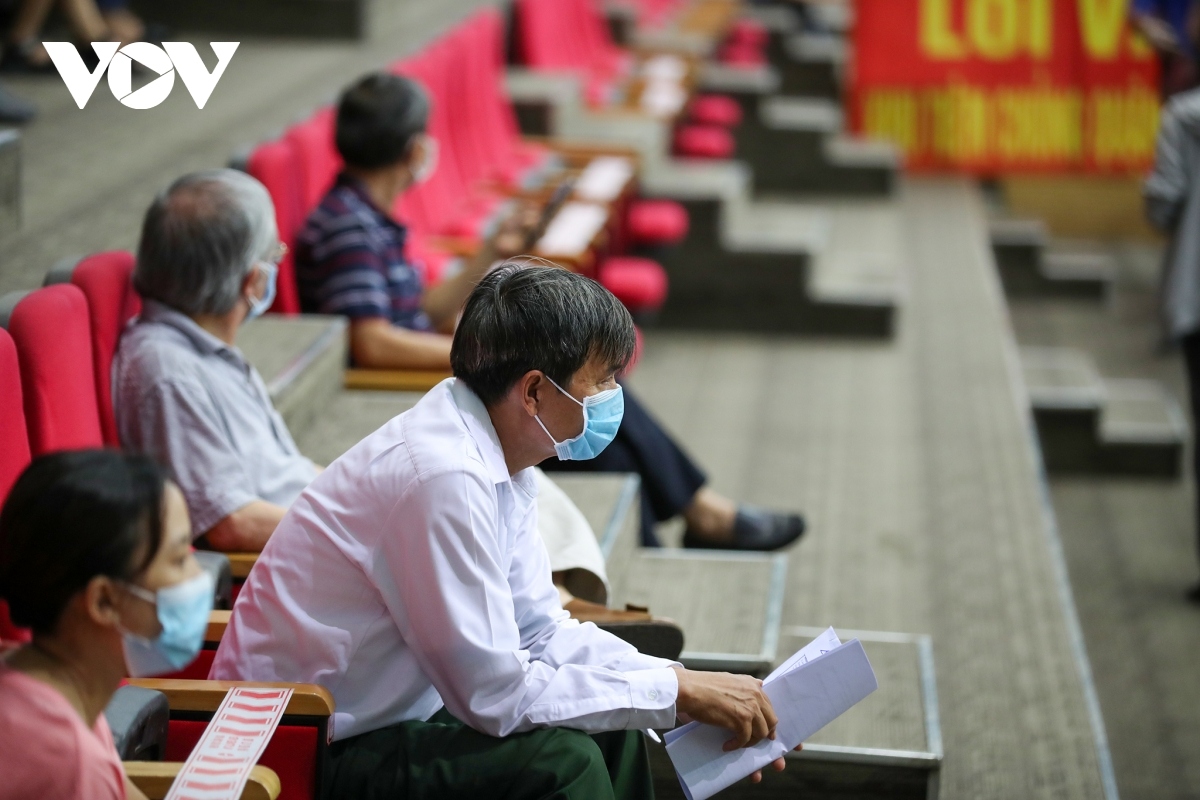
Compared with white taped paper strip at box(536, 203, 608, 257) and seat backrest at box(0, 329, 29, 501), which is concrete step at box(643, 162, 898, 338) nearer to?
white taped paper strip at box(536, 203, 608, 257)

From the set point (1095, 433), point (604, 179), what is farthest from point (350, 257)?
point (1095, 433)

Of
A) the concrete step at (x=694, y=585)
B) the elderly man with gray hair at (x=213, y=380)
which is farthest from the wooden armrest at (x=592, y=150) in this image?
the elderly man with gray hair at (x=213, y=380)

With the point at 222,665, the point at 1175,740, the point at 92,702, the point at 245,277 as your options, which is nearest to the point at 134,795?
the point at 92,702

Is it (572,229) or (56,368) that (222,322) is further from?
(572,229)

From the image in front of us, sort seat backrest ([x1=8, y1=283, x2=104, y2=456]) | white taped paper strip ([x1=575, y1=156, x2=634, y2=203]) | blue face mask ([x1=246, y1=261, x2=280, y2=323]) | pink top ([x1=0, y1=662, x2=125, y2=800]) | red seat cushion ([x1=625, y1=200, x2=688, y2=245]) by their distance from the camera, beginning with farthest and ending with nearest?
red seat cushion ([x1=625, y1=200, x2=688, y2=245]), white taped paper strip ([x1=575, y1=156, x2=634, y2=203]), blue face mask ([x1=246, y1=261, x2=280, y2=323]), seat backrest ([x1=8, y1=283, x2=104, y2=456]), pink top ([x1=0, y1=662, x2=125, y2=800])

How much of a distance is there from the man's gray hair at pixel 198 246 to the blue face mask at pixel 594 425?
608mm

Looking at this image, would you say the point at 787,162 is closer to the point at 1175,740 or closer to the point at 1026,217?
the point at 1026,217

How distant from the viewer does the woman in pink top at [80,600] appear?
1102 mm

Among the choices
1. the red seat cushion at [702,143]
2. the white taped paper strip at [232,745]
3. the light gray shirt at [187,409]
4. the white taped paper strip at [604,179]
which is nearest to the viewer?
the white taped paper strip at [232,745]

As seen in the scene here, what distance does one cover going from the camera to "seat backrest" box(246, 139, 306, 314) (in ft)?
8.50

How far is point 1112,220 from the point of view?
6934 millimetres

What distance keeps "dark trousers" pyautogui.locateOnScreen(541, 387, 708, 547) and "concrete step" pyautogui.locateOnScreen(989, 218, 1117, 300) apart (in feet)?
12.2

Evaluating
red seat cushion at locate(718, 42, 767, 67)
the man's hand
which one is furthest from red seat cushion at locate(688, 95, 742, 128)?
the man's hand

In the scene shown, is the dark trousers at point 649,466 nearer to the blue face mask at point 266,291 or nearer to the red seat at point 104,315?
the blue face mask at point 266,291
